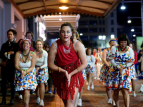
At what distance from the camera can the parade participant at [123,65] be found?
4.49 metres

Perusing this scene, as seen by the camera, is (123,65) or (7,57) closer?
(123,65)

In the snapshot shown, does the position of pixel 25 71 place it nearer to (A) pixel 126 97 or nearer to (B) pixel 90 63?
(A) pixel 126 97

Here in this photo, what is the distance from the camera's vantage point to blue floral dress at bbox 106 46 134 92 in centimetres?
450

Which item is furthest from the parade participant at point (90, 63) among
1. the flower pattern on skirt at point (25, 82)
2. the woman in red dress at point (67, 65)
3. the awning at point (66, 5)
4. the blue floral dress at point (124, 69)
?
the woman in red dress at point (67, 65)

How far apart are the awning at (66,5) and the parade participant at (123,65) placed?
4.20 m

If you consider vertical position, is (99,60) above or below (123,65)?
above

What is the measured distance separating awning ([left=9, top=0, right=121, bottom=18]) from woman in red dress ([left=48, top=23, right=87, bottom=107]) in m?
5.76

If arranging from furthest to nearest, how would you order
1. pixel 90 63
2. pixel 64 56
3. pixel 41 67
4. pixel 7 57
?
pixel 90 63 → pixel 7 57 → pixel 41 67 → pixel 64 56

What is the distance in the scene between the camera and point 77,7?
1009cm

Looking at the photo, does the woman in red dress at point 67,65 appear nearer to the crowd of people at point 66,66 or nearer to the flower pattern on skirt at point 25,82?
the crowd of people at point 66,66

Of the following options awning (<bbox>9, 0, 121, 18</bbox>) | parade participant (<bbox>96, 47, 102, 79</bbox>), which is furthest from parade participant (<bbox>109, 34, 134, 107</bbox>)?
parade participant (<bbox>96, 47, 102, 79</bbox>)

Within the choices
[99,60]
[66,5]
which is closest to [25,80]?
[66,5]

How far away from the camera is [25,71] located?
4805 mm

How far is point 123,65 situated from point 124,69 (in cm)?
9
